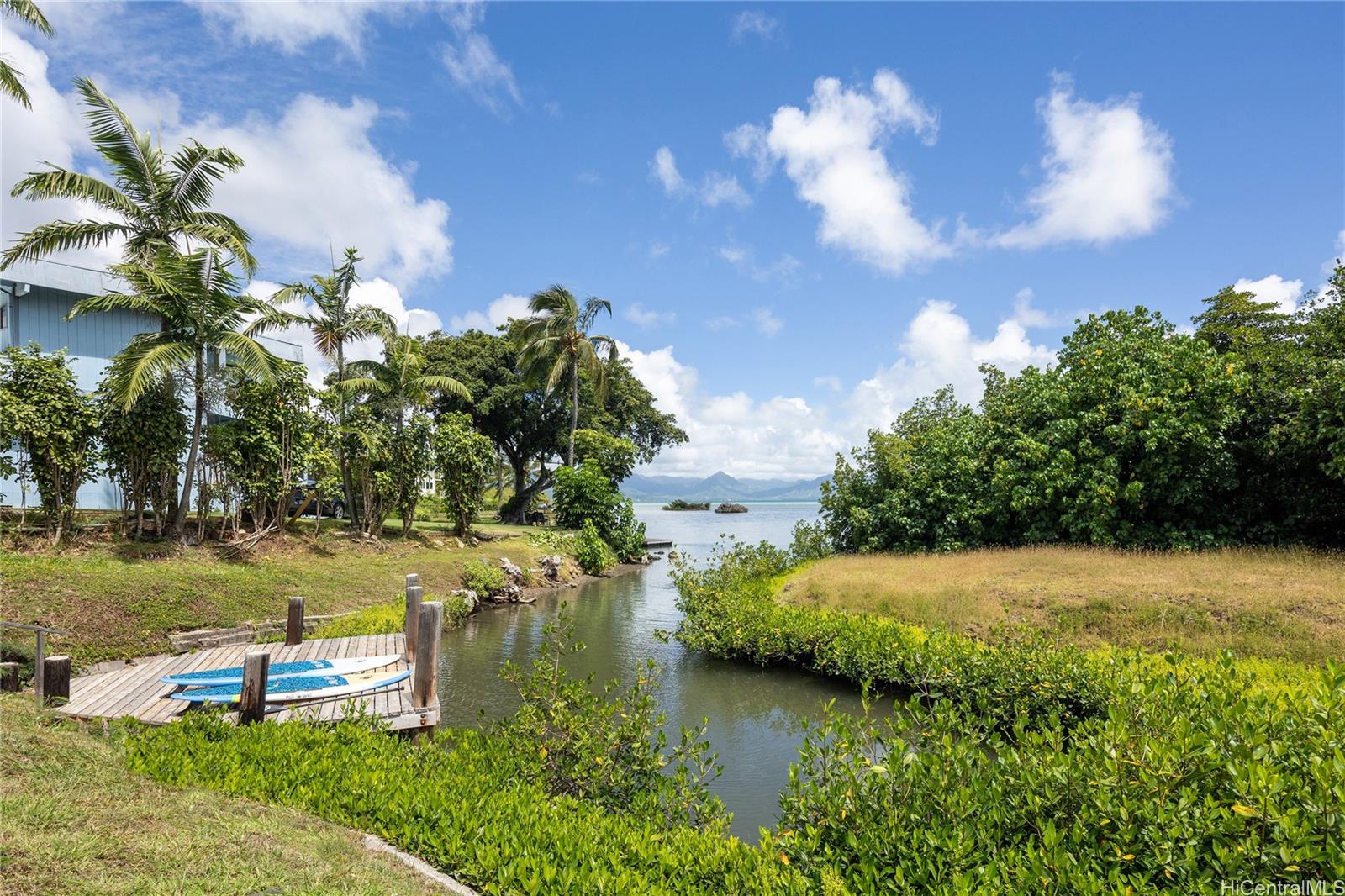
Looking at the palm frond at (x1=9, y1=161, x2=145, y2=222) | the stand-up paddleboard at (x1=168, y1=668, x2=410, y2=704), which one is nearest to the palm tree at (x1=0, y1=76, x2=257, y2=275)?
the palm frond at (x1=9, y1=161, x2=145, y2=222)

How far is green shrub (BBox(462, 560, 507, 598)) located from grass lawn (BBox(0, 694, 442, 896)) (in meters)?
15.3

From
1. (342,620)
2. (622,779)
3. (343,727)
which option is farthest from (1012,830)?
(342,620)

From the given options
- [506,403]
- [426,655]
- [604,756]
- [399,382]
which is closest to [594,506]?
[506,403]

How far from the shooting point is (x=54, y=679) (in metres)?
7.67

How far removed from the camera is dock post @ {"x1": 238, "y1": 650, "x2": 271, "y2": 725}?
7383mm

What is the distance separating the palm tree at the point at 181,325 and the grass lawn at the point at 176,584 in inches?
88.9

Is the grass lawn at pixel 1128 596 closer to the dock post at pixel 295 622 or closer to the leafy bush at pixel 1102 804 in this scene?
the leafy bush at pixel 1102 804

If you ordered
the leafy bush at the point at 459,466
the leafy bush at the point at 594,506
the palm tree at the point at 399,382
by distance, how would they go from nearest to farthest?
the palm tree at the point at 399,382 → the leafy bush at the point at 459,466 → the leafy bush at the point at 594,506

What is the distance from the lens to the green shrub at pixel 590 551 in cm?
2955

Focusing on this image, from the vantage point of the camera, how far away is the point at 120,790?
5031 mm

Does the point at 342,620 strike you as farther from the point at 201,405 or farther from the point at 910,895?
the point at 910,895

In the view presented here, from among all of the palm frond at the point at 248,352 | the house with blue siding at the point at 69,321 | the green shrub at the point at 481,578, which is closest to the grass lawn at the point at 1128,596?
the green shrub at the point at 481,578

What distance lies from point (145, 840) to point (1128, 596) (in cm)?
1558

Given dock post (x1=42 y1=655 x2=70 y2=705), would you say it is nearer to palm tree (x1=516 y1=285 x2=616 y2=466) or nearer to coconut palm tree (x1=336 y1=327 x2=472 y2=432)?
coconut palm tree (x1=336 y1=327 x2=472 y2=432)
